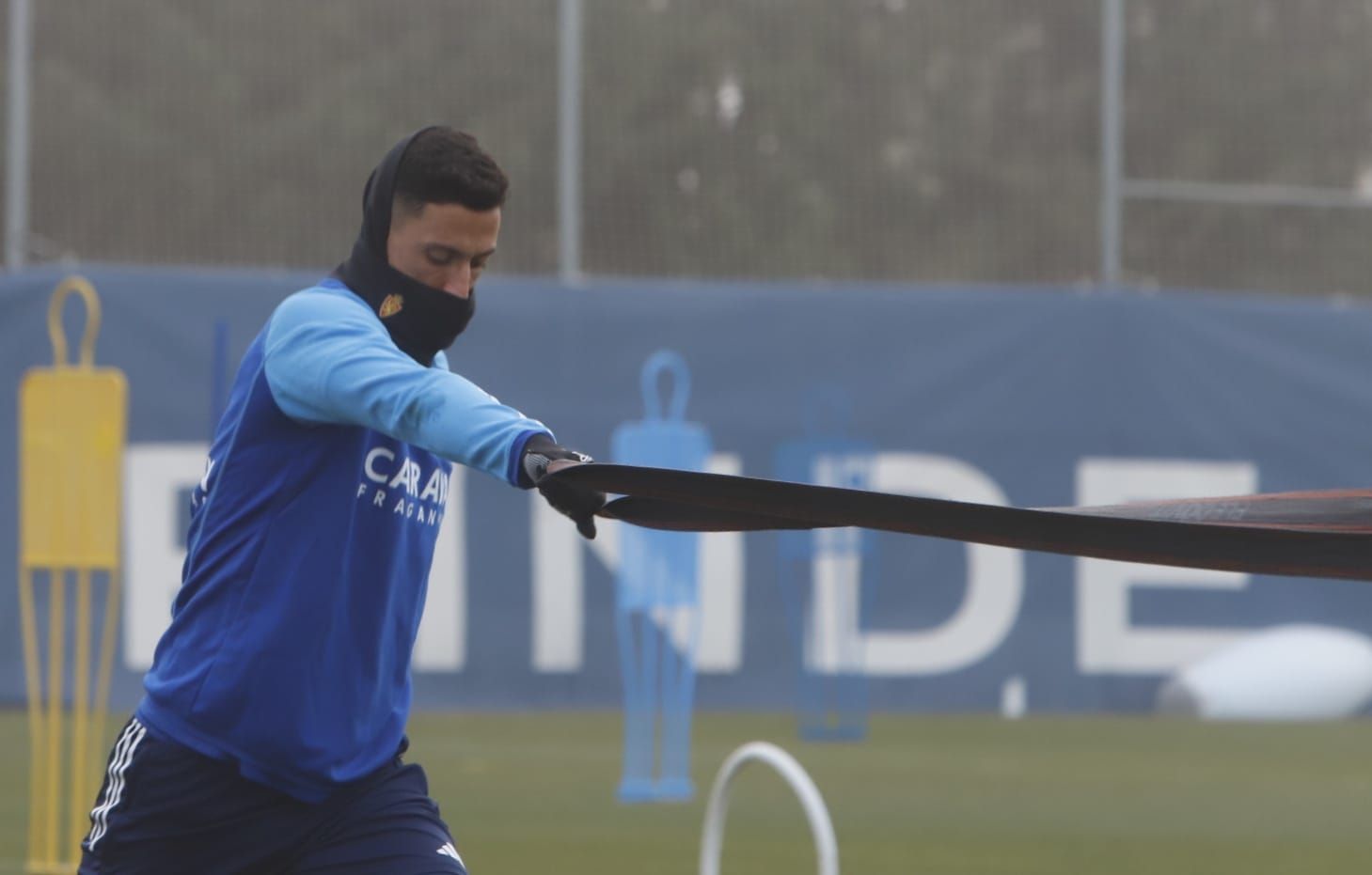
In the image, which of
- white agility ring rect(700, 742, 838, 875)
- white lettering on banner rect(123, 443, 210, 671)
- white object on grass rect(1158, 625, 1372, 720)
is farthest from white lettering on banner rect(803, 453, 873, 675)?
white agility ring rect(700, 742, 838, 875)

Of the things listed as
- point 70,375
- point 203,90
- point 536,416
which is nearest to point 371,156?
point 203,90

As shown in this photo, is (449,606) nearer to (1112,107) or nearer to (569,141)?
(569,141)

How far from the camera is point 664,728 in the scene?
32.9ft

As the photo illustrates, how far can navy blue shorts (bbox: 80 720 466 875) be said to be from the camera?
3.44 metres

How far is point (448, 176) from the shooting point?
3320 millimetres

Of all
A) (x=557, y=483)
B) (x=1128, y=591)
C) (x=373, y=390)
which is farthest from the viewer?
(x=1128, y=591)

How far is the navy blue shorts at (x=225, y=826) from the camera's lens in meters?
3.44

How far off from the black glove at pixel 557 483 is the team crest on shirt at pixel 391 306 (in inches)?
23.1

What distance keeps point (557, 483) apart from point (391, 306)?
2.31ft

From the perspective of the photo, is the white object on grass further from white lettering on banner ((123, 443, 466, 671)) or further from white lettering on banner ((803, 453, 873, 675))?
white lettering on banner ((123, 443, 466, 671))

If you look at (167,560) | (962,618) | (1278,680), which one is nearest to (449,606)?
(167,560)

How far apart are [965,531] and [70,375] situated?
4.62m

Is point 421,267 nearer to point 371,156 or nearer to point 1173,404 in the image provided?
point 371,156

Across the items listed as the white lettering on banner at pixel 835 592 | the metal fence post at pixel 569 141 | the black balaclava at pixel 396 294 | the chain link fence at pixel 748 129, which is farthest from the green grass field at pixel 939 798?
the black balaclava at pixel 396 294
